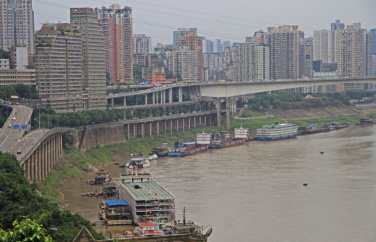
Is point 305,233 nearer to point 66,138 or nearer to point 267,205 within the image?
point 267,205

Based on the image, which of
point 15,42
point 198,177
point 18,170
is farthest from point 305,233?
point 15,42

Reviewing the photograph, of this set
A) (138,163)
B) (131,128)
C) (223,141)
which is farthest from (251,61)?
(138,163)

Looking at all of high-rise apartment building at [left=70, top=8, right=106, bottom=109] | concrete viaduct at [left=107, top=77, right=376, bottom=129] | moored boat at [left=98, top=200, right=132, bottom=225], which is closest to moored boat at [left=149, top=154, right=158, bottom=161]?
high-rise apartment building at [left=70, top=8, right=106, bottom=109]

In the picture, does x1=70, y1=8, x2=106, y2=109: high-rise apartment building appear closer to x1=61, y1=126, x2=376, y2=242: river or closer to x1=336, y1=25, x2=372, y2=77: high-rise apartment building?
x1=61, y1=126, x2=376, y2=242: river

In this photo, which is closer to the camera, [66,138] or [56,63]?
[66,138]

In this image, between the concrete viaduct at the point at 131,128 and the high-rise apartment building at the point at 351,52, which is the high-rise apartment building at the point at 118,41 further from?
the high-rise apartment building at the point at 351,52

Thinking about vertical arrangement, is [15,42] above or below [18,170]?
above
